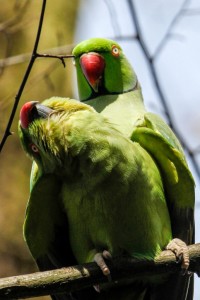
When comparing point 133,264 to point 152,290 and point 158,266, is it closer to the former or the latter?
point 158,266

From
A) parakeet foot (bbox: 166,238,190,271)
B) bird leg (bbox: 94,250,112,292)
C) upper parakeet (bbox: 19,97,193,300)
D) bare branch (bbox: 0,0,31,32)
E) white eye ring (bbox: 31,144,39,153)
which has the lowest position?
parakeet foot (bbox: 166,238,190,271)

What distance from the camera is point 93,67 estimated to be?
4.58 metres

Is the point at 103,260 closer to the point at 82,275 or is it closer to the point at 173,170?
the point at 82,275

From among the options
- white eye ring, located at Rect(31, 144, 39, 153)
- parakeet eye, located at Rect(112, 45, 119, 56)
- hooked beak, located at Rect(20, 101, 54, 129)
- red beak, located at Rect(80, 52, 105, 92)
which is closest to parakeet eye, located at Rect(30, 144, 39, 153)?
white eye ring, located at Rect(31, 144, 39, 153)

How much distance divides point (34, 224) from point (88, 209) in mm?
344

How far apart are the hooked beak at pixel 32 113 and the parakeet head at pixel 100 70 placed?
2.78 feet

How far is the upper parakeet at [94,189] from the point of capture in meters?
3.78

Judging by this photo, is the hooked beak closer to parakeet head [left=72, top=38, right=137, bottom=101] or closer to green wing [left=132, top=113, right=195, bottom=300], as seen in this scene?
green wing [left=132, top=113, right=195, bottom=300]

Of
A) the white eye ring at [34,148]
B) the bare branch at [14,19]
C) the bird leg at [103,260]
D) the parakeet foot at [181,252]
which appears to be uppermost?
the bare branch at [14,19]

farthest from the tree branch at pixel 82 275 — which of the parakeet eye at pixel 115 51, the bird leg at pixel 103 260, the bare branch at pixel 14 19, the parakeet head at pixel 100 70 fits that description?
the bare branch at pixel 14 19

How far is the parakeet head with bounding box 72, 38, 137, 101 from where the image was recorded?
4.62 meters

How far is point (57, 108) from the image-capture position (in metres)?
3.87

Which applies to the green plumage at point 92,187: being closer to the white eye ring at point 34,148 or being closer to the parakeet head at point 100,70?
the white eye ring at point 34,148

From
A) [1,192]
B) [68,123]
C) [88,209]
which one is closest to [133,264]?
[88,209]
